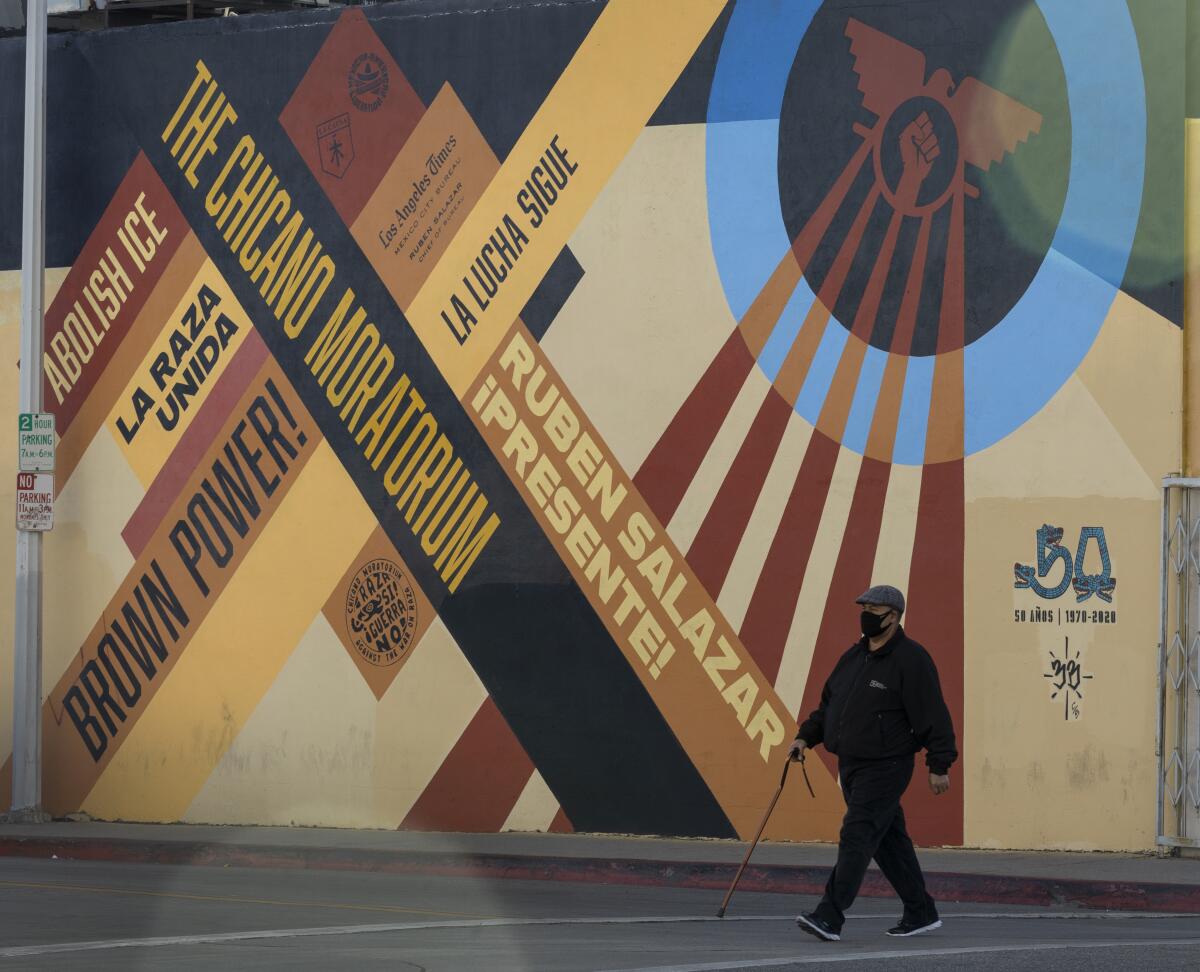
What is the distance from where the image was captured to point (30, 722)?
18.6m

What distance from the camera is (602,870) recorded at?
15.2 metres

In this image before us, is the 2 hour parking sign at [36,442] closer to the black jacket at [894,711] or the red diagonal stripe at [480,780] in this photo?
the red diagonal stripe at [480,780]

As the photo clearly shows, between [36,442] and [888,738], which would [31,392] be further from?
[888,738]

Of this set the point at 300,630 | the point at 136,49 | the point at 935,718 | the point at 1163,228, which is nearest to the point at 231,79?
the point at 136,49

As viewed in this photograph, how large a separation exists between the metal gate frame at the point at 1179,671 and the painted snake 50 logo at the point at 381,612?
6.08m

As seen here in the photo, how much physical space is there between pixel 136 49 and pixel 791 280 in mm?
6746

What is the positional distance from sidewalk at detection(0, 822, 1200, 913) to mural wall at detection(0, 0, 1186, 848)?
46 cm

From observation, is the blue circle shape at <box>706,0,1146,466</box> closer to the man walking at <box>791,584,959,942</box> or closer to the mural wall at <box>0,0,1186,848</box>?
the mural wall at <box>0,0,1186,848</box>

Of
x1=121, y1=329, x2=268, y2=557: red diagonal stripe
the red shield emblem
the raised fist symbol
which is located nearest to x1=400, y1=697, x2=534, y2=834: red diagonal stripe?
x1=121, y1=329, x2=268, y2=557: red diagonal stripe

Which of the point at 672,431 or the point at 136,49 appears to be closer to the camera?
the point at 672,431

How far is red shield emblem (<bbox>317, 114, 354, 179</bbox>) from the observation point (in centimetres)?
1834

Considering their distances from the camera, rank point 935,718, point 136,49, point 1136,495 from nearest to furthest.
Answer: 1. point 935,718
2. point 1136,495
3. point 136,49

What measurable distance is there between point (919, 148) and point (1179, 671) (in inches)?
170

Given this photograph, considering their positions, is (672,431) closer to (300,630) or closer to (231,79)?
(300,630)
